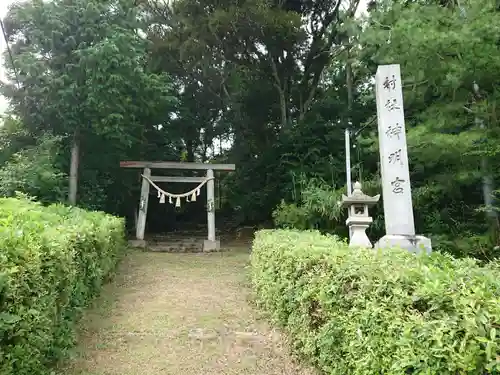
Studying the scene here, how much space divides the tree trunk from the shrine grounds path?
4.75 metres

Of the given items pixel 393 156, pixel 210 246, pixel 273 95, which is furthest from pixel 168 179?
pixel 393 156

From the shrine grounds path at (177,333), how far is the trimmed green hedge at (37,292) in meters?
0.37

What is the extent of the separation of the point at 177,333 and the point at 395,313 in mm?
3265

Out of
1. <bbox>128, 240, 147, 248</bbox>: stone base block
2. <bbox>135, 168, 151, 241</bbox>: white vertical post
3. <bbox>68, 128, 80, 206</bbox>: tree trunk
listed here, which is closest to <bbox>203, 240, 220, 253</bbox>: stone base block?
<bbox>128, 240, 147, 248</bbox>: stone base block

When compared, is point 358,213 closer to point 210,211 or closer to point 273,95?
point 210,211

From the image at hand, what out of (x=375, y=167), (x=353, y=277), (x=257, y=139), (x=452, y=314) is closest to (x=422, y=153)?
(x=375, y=167)

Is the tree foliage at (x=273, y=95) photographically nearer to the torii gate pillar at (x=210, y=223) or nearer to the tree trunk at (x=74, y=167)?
the tree trunk at (x=74, y=167)

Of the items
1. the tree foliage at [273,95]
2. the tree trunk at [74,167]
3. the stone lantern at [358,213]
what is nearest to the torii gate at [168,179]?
the tree foliage at [273,95]

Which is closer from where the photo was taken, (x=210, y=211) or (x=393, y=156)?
(x=393, y=156)

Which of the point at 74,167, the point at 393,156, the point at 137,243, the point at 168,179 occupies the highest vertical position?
the point at 74,167

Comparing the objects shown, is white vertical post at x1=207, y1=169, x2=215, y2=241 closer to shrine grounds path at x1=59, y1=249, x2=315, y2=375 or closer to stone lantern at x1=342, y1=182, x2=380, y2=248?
shrine grounds path at x1=59, y1=249, x2=315, y2=375

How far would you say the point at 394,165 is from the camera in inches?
255

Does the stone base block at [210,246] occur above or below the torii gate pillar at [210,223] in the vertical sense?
below

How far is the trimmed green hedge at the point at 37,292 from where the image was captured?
2.45 metres
